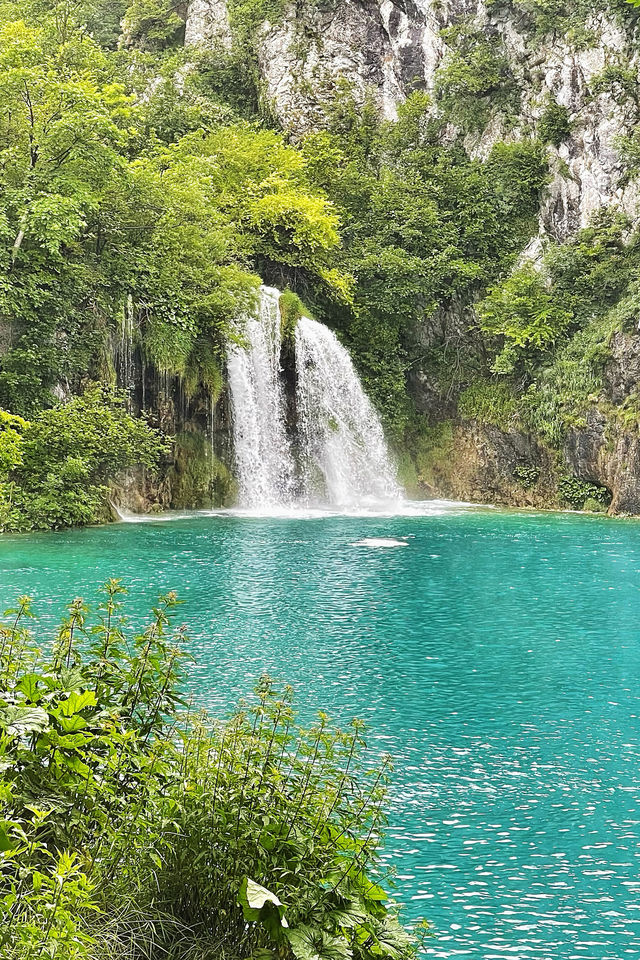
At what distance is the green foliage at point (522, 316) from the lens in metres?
25.0

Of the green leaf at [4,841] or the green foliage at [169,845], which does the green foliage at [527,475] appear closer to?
the green foliage at [169,845]

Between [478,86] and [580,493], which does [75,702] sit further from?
[478,86]

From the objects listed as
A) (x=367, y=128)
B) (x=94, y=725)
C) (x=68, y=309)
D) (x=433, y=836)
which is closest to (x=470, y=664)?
(x=433, y=836)

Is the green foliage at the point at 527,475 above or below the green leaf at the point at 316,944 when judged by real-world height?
above

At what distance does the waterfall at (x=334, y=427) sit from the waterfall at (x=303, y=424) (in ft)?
0.09

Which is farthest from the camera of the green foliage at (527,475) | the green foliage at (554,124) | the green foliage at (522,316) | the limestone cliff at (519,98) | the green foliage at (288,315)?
the green foliage at (554,124)

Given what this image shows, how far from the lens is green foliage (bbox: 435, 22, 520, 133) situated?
97.6 feet

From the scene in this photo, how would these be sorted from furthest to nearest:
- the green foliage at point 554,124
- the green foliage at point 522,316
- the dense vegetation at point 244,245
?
the green foliage at point 554,124, the green foliage at point 522,316, the dense vegetation at point 244,245

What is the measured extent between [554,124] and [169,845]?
29.3 meters

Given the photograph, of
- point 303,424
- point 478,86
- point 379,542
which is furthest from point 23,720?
point 478,86

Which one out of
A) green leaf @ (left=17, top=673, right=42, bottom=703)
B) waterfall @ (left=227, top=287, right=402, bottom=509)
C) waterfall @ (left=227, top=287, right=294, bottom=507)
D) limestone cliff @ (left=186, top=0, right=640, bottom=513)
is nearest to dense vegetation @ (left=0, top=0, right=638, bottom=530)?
limestone cliff @ (left=186, top=0, right=640, bottom=513)

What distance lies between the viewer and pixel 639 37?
2622 cm

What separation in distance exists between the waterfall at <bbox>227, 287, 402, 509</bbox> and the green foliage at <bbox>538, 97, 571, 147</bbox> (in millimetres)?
10176

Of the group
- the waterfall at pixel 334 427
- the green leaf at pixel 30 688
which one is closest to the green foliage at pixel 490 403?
the waterfall at pixel 334 427
